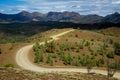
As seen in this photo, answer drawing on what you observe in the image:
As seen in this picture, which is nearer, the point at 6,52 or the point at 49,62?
the point at 49,62

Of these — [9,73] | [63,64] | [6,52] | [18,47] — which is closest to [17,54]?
[6,52]

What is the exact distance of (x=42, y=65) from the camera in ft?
140

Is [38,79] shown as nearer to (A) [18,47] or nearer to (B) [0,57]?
(B) [0,57]

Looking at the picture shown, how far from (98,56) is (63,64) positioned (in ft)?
43.9

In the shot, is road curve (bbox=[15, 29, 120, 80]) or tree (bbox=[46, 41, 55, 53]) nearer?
road curve (bbox=[15, 29, 120, 80])

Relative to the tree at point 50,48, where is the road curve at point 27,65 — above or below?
below

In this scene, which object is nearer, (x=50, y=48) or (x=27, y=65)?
(x=27, y=65)

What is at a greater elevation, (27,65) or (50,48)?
(50,48)

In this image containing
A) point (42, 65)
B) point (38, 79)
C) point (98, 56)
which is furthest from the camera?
point (98, 56)

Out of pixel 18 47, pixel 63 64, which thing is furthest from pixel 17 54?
pixel 63 64

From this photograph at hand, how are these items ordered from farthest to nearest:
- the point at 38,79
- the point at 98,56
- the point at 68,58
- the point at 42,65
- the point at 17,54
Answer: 1. the point at 98,56
2. the point at 17,54
3. the point at 68,58
4. the point at 42,65
5. the point at 38,79

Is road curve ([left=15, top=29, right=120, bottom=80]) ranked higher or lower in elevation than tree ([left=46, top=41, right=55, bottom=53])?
lower

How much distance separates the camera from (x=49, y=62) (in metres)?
43.8

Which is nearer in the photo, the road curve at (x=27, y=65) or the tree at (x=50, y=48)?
the road curve at (x=27, y=65)
